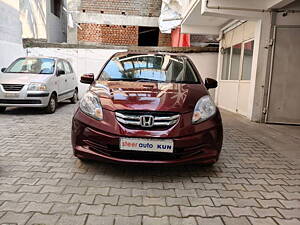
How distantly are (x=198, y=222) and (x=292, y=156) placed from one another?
2.57 meters

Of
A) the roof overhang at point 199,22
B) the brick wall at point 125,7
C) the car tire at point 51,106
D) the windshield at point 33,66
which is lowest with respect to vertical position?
the car tire at point 51,106

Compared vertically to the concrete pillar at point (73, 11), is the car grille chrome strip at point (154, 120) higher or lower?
lower

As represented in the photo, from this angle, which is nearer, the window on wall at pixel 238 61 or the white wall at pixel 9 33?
the window on wall at pixel 238 61

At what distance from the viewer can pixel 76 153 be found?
3072mm

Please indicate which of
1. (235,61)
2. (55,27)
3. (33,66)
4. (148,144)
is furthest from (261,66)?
(55,27)

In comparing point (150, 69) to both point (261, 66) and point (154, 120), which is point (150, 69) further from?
point (261, 66)

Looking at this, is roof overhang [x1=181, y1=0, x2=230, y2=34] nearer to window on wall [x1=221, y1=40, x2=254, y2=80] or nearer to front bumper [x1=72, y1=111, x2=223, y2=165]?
window on wall [x1=221, y1=40, x2=254, y2=80]

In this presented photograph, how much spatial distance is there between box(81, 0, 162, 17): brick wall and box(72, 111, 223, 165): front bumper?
11564mm

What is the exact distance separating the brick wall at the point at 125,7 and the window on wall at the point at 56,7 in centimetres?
284

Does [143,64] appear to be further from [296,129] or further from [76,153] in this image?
[296,129]

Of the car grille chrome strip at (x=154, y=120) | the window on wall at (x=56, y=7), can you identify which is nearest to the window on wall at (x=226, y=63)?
the car grille chrome strip at (x=154, y=120)

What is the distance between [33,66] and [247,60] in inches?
232

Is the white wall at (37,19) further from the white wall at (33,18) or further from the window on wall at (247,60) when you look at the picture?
the window on wall at (247,60)

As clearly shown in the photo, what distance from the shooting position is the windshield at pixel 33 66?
7.36 meters
